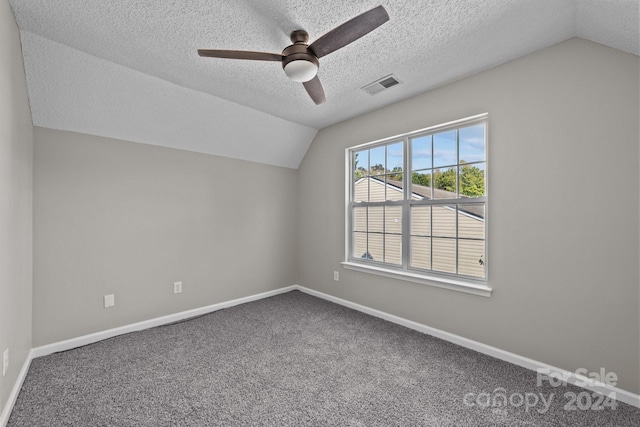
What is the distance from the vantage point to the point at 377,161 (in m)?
3.46

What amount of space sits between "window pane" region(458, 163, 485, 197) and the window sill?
0.85 metres

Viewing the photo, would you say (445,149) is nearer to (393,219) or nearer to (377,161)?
(377,161)

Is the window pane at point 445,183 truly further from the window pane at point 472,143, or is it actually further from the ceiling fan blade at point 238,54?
the ceiling fan blade at point 238,54

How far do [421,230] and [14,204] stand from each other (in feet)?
10.9

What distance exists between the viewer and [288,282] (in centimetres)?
432

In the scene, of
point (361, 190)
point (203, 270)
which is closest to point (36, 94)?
point (203, 270)

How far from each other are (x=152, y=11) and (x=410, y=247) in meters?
2.97

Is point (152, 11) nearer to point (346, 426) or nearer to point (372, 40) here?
point (372, 40)

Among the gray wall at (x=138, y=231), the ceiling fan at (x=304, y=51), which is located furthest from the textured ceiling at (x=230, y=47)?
the gray wall at (x=138, y=231)

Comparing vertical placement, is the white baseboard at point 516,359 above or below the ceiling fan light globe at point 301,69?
below

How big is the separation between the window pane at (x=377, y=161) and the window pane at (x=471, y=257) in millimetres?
1255

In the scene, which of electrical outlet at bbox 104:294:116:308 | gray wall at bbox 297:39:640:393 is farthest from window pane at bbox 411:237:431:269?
electrical outlet at bbox 104:294:116:308

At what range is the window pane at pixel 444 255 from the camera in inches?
109

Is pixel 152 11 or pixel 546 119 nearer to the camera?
pixel 152 11
